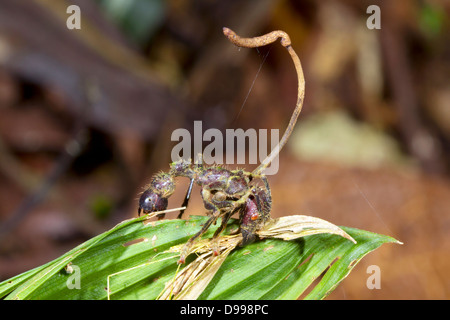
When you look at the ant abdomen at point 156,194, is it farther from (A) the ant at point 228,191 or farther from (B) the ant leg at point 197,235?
(B) the ant leg at point 197,235

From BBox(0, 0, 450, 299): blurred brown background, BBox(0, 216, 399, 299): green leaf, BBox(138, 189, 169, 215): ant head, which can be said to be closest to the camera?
BBox(0, 216, 399, 299): green leaf

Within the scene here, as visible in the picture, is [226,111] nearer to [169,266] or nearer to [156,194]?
[156,194]

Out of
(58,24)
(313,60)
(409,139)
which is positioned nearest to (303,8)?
(313,60)

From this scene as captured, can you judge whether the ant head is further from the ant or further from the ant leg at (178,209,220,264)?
the ant leg at (178,209,220,264)

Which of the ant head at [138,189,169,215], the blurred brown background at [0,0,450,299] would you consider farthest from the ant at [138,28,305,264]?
the blurred brown background at [0,0,450,299]

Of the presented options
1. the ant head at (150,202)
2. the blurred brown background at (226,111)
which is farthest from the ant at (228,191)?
the blurred brown background at (226,111)
